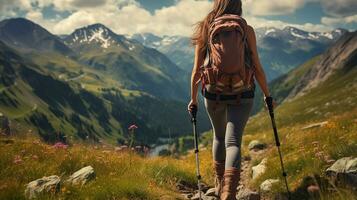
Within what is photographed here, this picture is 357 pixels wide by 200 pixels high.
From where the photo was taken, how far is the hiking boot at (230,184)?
6334 mm

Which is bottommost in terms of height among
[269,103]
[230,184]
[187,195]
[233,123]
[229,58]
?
[187,195]

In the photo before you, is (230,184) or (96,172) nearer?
(230,184)

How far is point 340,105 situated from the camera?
451 ft

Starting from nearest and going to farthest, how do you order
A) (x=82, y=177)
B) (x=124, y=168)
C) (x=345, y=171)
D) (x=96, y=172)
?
(x=345, y=171)
(x=82, y=177)
(x=96, y=172)
(x=124, y=168)

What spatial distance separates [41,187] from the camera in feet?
22.0

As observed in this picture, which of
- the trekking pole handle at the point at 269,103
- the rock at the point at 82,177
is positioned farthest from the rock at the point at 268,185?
the rock at the point at 82,177

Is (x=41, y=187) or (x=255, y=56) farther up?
(x=255, y=56)

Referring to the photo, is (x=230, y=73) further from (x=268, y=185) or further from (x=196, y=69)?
(x=268, y=185)

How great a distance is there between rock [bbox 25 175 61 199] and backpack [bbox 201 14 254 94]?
3064 millimetres

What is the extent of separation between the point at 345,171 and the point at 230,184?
211 centimetres

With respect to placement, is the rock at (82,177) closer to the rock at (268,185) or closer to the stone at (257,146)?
the rock at (268,185)

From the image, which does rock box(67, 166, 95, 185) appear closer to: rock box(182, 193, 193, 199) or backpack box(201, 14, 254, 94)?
rock box(182, 193, 193, 199)

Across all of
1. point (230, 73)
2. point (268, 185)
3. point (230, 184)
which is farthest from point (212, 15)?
point (268, 185)

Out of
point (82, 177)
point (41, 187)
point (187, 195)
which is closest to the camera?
point (41, 187)
